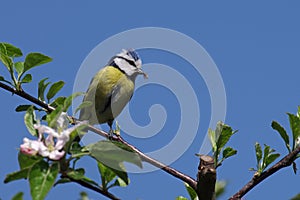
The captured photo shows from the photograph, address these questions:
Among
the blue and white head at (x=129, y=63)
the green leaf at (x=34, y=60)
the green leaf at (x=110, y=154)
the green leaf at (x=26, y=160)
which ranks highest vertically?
the blue and white head at (x=129, y=63)

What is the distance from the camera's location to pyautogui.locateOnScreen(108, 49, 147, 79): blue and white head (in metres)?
7.38

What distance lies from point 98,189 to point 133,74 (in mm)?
5286

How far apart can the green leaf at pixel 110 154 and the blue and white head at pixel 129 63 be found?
203 inches

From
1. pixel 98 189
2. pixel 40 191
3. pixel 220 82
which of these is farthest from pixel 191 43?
pixel 40 191

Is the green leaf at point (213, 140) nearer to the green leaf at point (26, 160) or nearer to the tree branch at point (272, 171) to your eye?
the tree branch at point (272, 171)

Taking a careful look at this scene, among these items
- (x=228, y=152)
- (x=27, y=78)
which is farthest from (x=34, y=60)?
(x=228, y=152)

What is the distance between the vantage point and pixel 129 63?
7.48 metres

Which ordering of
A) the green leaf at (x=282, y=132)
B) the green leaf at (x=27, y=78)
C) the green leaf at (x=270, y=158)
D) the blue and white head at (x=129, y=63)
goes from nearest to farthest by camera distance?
the green leaf at (x=270, y=158) < the green leaf at (x=282, y=132) < the green leaf at (x=27, y=78) < the blue and white head at (x=129, y=63)

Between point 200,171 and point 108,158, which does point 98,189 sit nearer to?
point 108,158

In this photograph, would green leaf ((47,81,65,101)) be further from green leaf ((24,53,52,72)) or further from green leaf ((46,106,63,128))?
green leaf ((46,106,63,128))

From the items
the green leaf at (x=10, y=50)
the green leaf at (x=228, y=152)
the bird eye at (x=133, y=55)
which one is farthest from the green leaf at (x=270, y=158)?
the bird eye at (x=133, y=55)

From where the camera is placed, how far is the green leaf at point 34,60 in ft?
9.81

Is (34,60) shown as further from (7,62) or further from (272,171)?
(272,171)

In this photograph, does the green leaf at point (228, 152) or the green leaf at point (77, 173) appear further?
the green leaf at point (228, 152)
